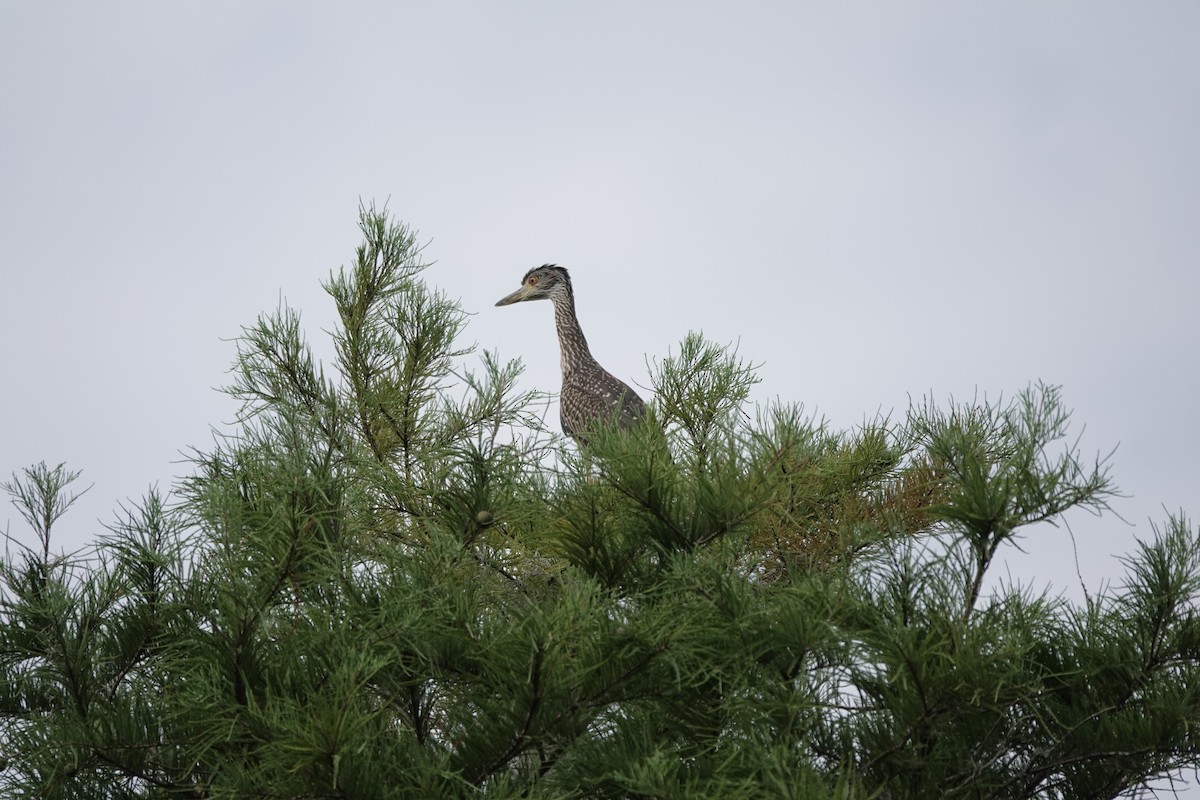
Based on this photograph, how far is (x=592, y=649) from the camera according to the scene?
2.63m

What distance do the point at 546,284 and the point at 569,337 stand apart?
20.3 inches

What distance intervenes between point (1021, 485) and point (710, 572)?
26.8 inches

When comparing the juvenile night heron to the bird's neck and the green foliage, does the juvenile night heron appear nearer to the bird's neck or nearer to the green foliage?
the bird's neck

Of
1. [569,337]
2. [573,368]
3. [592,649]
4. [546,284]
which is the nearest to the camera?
[592,649]

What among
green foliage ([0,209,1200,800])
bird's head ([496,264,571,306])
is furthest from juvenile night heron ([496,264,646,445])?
green foliage ([0,209,1200,800])

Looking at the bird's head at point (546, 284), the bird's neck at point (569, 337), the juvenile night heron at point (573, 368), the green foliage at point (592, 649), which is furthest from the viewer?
the bird's head at point (546, 284)

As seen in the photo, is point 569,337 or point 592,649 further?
point 569,337

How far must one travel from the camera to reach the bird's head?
29.4ft

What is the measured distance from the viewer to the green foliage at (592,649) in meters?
2.62

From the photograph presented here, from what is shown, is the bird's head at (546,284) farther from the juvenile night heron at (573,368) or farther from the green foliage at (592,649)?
the green foliage at (592,649)

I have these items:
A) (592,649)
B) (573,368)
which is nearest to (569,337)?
(573,368)

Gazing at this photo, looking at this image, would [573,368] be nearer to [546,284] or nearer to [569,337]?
[569,337]

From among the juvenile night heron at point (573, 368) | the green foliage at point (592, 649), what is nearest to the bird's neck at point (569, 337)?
the juvenile night heron at point (573, 368)

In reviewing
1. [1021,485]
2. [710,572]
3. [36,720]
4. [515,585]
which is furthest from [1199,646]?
[36,720]
